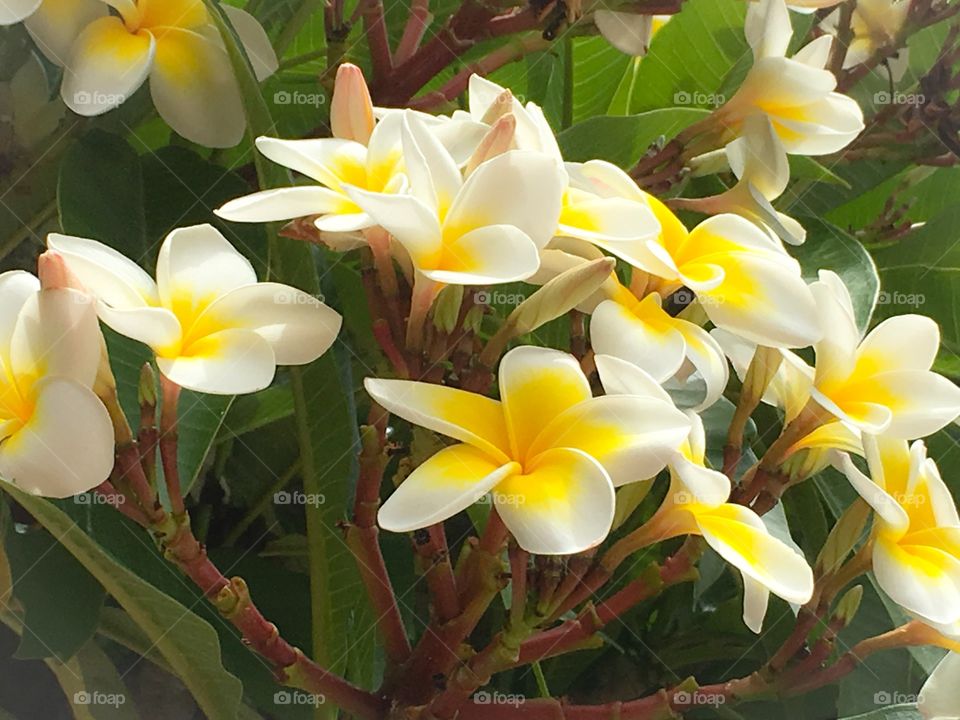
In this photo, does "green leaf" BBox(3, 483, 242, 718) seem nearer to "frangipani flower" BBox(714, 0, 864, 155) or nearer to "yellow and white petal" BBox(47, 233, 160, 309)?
"yellow and white petal" BBox(47, 233, 160, 309)

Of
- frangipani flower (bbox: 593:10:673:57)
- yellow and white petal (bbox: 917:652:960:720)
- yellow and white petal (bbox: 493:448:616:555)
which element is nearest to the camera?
yellow and white petal (bbox: 493:448:616:555)

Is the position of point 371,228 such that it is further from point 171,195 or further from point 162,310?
point 171,195

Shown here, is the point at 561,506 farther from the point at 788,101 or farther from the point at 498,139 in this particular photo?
the point at 788,101

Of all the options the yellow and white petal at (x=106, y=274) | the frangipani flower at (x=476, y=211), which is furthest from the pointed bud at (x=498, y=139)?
the yellow and white petal at (x=106, y=274)

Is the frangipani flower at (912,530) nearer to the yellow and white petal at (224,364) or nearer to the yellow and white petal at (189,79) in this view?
the yellow and white petal at (224,364)

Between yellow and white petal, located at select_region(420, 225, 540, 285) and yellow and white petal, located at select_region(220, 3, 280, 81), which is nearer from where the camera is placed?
yellow and white petal, located at select_region(420, 225, 540, 285)

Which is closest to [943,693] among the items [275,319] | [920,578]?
[920,578]

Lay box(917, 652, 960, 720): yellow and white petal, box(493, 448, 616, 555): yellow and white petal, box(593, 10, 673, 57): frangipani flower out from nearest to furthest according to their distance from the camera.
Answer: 1. box(493, 448, 616, 555): yellow and white petal
2. box(917, 652, 960, 720): yellow and white petal
3. box(593, 10, 673, 57): frangipani flower

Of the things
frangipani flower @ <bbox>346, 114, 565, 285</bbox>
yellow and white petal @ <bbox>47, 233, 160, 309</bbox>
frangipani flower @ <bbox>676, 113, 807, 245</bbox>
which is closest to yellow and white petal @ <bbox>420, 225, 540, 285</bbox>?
frangipani flower @ <bbox>346, 114, 565, 285</bbox>
